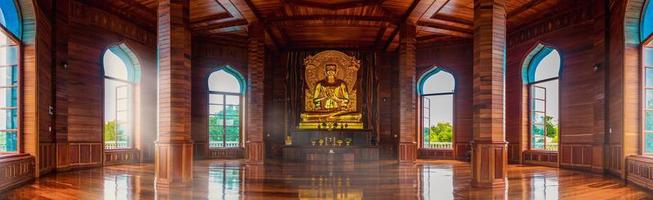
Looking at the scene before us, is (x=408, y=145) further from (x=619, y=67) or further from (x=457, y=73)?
(x=619, y=67)

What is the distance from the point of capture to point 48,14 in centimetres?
955

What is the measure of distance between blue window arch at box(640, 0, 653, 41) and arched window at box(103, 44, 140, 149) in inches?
487

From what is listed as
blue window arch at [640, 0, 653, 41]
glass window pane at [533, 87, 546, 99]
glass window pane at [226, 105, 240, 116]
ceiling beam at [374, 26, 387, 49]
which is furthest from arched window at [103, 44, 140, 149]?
blue window arch at [640, 0, 653, 41]

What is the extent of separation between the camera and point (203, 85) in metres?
15.2

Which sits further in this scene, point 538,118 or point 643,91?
point 538,118

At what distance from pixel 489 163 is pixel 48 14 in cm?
954

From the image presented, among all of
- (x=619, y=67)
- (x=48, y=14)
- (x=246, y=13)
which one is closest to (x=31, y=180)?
(x=48, y=14)

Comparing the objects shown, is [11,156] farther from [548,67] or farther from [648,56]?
[548,67]

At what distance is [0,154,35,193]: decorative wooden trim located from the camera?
6.97 meters

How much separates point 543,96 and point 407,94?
4080mm

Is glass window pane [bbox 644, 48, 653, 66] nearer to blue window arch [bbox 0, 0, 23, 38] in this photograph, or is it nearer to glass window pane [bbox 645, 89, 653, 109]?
glass window pane [bbox 645, 89, 653, 109]

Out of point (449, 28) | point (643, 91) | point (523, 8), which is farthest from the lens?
point (449, 28)

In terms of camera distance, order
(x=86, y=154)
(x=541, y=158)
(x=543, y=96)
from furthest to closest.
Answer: (x=543, y=96) → (x=541, y=158) → (x=86, y=154)

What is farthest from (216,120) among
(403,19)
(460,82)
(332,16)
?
(460,82)
